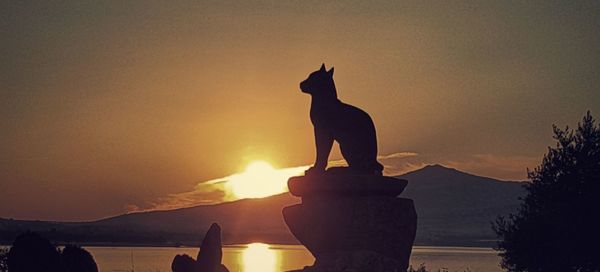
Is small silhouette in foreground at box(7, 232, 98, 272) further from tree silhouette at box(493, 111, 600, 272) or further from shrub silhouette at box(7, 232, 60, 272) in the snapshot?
tree silhouette at box(493, 111, 600, 272)

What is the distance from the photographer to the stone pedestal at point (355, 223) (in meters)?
15.9

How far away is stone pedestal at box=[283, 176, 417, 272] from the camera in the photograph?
52.1 feet

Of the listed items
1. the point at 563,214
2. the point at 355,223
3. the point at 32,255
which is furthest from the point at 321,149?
the point at 563,214

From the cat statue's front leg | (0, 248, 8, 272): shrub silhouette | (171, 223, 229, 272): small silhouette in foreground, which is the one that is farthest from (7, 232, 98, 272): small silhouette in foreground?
the cat statue's front leg

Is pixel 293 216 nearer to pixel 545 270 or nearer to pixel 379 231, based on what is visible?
pixel 379 231

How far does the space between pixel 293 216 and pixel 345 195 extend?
1351mm

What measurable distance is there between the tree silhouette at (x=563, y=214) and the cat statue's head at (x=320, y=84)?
16.2 m

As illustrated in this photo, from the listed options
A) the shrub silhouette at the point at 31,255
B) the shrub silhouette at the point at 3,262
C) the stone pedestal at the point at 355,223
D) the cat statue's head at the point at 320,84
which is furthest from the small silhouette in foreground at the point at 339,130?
the shrub silhouette at the point at 3,262

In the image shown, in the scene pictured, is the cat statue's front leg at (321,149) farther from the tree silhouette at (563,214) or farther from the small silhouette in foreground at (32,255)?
the tree silhouette at (563,214)

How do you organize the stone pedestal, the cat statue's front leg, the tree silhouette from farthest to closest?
the tree silhouette
the cat statue's front leg
the stone pedestal

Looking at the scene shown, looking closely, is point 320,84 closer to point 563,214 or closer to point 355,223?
point 355,223

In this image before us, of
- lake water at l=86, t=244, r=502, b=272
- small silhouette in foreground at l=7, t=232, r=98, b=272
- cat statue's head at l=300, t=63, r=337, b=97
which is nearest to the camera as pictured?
cat statue's head at l=300, t=63, r=337, b=97

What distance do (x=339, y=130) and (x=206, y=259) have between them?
346 inches

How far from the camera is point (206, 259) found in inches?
944
